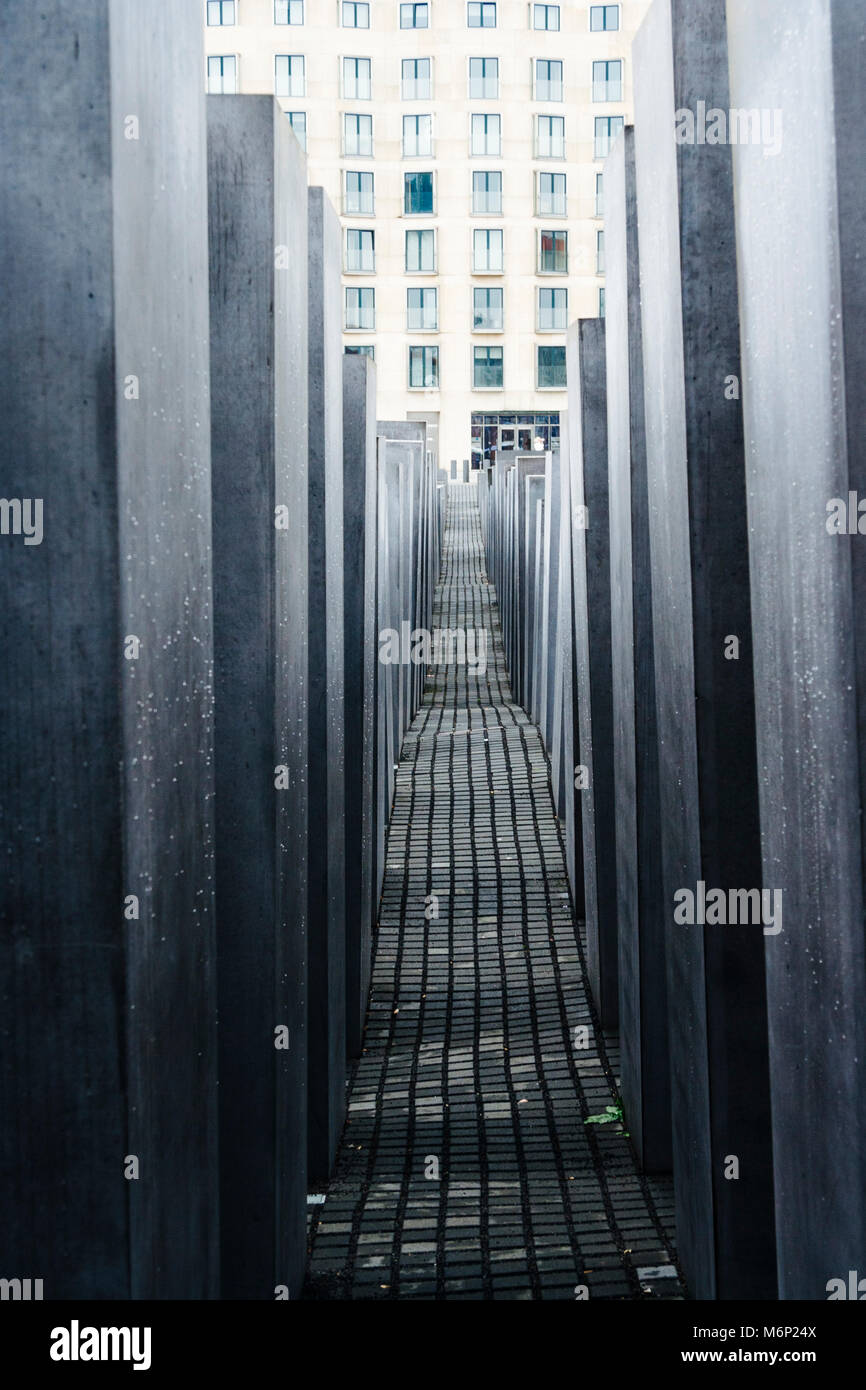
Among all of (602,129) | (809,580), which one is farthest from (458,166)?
(809,580)

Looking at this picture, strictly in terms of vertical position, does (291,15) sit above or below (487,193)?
above

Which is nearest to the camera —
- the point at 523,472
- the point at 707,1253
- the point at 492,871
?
the point at 707,1253

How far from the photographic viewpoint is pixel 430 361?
54375mm

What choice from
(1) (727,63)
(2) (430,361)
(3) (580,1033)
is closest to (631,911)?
(3) (580,1033)

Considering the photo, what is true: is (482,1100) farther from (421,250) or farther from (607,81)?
(607,81)

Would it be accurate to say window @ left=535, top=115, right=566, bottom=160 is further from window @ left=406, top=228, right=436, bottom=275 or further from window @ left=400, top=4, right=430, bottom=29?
window @ left=400, top=4, right=430, bottom=29

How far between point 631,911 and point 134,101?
385 centimetres

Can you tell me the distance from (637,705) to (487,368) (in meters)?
50.2

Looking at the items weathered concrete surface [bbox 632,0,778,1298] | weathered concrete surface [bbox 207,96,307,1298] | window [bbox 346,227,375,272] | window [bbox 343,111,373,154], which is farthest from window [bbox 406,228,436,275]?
weathered concrete surface [bbox 207,96,307,1298]

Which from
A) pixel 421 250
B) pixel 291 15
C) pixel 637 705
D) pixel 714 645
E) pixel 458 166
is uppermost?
pixel 291 15

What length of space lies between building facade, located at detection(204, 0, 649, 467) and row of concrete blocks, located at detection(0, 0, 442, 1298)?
49.7 m

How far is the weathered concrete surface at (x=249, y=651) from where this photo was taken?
12.6 ft

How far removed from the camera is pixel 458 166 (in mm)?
53438
